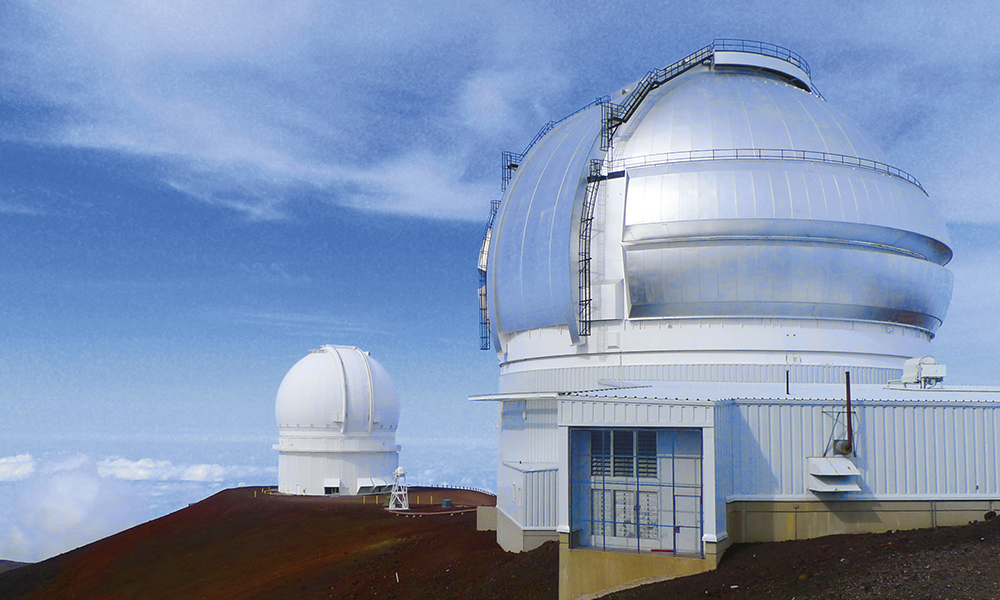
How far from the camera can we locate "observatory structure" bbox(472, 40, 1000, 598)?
52.8 feet

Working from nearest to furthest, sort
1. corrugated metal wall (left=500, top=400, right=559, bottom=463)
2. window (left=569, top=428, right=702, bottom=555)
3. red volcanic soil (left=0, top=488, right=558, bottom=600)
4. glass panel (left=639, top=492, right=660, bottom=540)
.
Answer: window (left=569, top=428, right=702, bottom=555) < glass panel (left=639, top=492, right=660, bottom=540) < red volcanic soil (left=0, top=488, right=558, bottom=600) < corrugated metal wall (left=500, top=400, right=559, bottom=463)

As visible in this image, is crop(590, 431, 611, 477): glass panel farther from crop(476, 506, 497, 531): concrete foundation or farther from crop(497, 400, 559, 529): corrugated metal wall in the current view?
crop(476, 506, 497, 531): concrete foundation

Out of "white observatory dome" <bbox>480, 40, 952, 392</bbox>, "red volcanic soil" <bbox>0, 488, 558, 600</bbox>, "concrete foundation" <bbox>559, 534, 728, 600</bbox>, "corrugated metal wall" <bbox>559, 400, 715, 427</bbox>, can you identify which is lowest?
"red volcanic soil" <bbox>0, 488, 558, 600</bbox>

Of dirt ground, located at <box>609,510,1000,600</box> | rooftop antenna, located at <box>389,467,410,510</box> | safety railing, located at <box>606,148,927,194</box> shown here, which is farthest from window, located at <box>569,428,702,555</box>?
rooftop antenna, located at <box>389,467,410,510</box>

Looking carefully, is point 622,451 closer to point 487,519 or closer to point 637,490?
point 637,490

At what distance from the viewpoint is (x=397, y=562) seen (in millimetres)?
22672

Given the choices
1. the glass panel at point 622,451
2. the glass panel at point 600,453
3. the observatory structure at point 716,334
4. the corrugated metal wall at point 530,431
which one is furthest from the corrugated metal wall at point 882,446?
the corrugated metal wall at point 530,431

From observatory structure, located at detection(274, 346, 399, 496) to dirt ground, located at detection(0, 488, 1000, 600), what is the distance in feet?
6.75

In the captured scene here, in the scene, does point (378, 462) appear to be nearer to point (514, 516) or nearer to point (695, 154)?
point (514, 516)

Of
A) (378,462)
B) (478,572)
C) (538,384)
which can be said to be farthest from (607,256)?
(378,462)

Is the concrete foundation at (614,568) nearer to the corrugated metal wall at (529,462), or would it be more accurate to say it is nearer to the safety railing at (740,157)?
the corrugated metal wall at (529,462)

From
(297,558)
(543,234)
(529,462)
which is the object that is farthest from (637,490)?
(297,558)

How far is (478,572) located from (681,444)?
21.0ft

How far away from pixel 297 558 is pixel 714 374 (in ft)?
45.8
